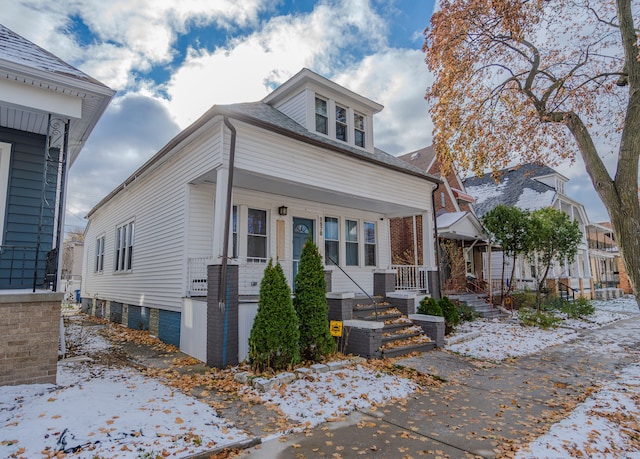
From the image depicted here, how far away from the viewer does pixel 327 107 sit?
35.7 feet

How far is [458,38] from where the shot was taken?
6.97 metres

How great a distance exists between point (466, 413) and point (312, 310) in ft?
9.74

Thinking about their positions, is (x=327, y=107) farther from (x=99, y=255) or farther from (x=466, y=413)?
(x=99, y=255)

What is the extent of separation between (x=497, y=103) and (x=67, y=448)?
30.0 ft

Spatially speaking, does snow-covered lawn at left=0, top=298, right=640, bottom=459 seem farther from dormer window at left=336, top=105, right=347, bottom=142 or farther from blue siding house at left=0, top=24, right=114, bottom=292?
dormer window at left=336, top=105, right=347, bottom=142

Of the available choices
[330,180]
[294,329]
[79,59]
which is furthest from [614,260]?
[79,59]

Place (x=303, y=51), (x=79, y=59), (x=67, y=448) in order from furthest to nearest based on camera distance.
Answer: (x=303, y=51)
(x=79, y=59)
(x=67, y=448)

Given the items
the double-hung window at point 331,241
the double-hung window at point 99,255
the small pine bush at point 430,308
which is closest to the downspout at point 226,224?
the double-hung window at point 331,241

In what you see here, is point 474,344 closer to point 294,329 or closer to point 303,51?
point 294,329

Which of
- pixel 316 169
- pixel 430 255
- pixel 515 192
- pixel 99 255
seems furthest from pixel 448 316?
pixel 515 192

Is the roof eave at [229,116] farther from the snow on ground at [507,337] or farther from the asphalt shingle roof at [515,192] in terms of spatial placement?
the asphalt shingle roof at [515,192]

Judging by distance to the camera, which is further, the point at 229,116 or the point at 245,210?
the point at 245,210

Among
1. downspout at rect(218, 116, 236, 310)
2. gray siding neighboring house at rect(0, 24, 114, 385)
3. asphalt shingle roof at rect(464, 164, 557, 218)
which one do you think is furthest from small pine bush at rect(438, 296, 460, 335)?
asphalt shingle roof at rect(464, 164, 557, 218)

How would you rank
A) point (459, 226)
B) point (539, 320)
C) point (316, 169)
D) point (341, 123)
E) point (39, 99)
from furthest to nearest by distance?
point (459, 226) → point (539, 320) → point (341, 123) → point (316, 169) → point (39, 99)
